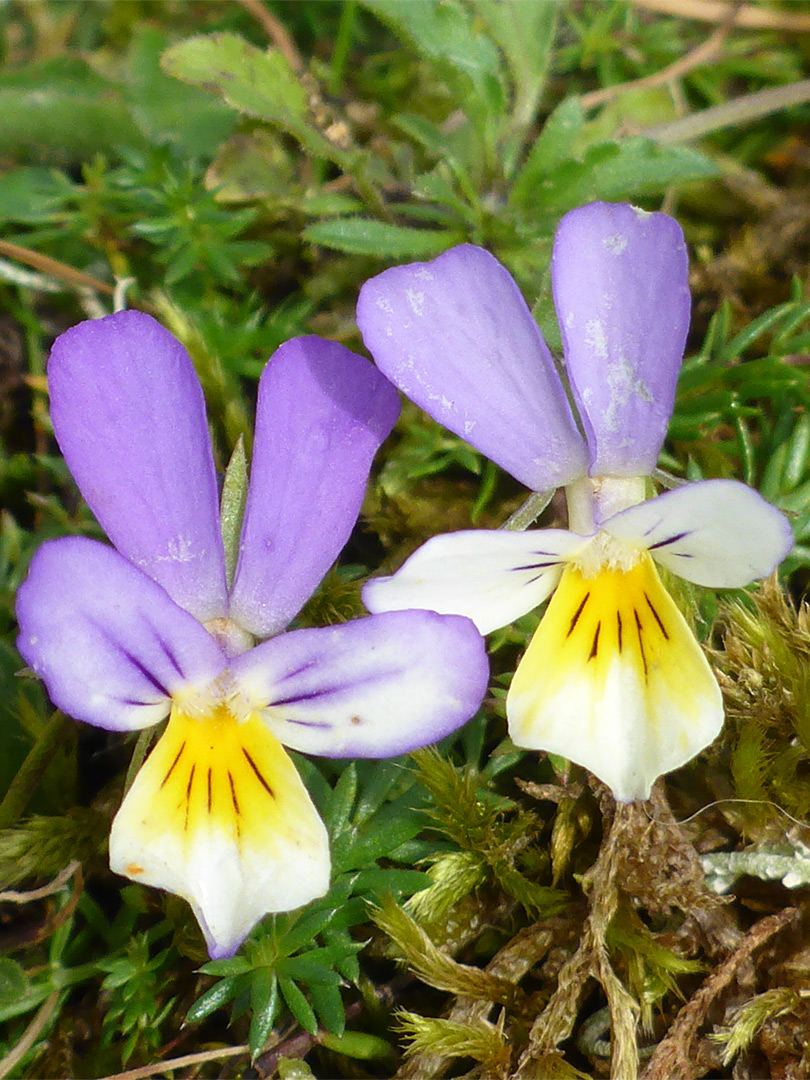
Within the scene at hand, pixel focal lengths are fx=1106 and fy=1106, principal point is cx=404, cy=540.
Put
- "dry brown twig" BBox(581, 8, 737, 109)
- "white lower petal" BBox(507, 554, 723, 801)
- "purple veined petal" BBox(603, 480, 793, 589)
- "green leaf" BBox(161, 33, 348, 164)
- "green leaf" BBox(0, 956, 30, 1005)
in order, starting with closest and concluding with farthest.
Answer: "purple veined petal" BBox(603, 480, 793, 589), "white lower petal" BBox(507, 554, 723, 801), "green leaf" BBox(0, 956, 30, 1005), "green leaf" BBox(161, 33, 348, 164), "dry brown twig" BBox(581, 8, 737, 109)

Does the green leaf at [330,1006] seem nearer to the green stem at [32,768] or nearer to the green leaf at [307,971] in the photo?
the green leaf at [307,971]

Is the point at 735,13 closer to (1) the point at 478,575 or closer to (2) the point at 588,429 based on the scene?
(2) the point at 588,429

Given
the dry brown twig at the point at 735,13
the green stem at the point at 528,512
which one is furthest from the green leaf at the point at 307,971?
the dry brown twig at the point at 735,13

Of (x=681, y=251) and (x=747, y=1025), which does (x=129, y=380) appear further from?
(x=747, y=1025)

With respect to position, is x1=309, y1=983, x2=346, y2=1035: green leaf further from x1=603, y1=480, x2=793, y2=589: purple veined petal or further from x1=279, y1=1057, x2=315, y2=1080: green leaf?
x1=603, y1=480, x2=793, y2=589: purple veined petal

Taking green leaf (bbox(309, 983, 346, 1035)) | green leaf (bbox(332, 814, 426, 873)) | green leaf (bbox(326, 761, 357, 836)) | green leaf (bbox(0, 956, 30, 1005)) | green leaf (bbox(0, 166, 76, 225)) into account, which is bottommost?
green leaf (bbox(0, 956, 30, 1005))

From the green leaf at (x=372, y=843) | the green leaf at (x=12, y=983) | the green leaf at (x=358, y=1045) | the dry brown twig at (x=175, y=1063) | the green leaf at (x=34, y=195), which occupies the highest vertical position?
the green leaf at (x=34, y=195)

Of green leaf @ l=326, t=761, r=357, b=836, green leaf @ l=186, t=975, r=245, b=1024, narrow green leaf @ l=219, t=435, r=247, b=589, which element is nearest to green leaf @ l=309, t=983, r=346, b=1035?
green leaf @ l=186, t=975, r=245, b=1024
